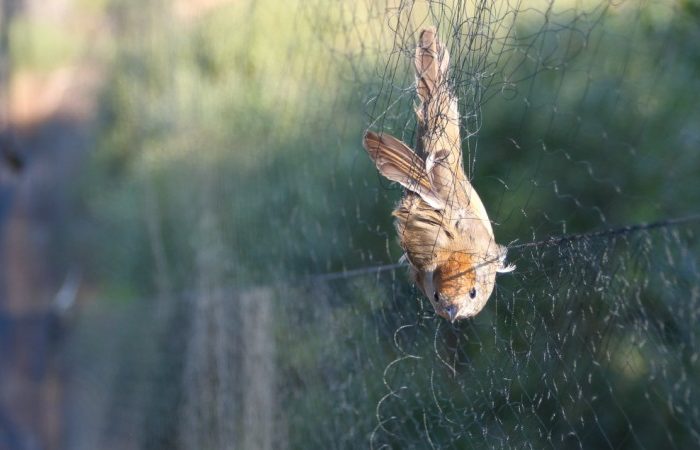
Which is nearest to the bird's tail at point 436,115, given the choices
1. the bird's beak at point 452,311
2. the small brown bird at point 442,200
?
the small brown bird at point 442,200

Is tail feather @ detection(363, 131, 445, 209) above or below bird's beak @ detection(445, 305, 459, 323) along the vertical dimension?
above

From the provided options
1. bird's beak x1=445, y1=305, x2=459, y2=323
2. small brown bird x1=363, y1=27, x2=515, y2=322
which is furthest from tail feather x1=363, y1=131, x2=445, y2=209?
bird's beak x1=445, y1=305, x2=459, y2=323

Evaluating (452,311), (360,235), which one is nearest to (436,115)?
(452,311)

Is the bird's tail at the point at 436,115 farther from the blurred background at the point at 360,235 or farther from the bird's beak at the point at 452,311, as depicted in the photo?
the bird's beak at the point at 452,311

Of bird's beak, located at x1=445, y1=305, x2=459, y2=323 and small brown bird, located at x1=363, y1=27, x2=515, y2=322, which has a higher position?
small brown bird, located at x1=363, y1=27, x2=515, y2=322

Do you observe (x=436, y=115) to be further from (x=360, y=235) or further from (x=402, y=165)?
(x=360, y=235)

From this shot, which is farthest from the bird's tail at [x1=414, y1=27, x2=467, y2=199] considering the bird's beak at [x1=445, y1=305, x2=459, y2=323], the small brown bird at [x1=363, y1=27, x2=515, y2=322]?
the bird's beak at [x1=445, y1=305, x2=459, y2=323]

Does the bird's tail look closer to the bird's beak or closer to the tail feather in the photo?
the tail feather

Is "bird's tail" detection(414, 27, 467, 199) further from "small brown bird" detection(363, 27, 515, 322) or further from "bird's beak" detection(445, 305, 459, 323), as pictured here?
"bird's beak" detection(445, 305, 459, 323)

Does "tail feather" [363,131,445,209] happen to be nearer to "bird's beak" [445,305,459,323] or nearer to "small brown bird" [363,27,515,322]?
"small brown bird" [363,27,515,322]
